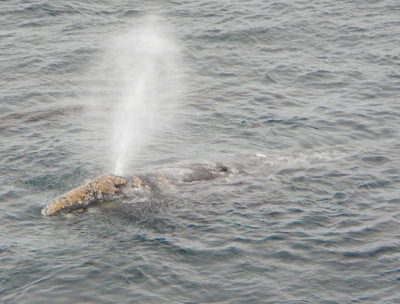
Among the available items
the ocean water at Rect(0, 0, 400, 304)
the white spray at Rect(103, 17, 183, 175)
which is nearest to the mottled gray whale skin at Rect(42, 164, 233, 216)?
the ocean water at Rect(0, 0, 400, 304)

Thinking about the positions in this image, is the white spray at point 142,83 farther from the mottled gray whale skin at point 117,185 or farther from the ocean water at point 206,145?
the mottled gray whale skin at point 117,185

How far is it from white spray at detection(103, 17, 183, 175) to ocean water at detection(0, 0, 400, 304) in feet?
0.37

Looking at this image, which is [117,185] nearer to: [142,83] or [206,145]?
[206,145]

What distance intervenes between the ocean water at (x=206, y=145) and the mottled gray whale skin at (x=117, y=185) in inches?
14.9

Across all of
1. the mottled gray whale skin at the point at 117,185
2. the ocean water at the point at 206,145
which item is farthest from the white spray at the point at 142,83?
the mottled gray whale skin at the point at 117,185

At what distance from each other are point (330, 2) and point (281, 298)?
28549 mm

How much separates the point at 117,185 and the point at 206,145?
19.0ft

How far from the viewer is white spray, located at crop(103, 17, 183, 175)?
25.0m

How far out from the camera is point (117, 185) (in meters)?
18.6

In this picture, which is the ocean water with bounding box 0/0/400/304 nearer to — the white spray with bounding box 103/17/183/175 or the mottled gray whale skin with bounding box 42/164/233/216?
the white spray with bounding box 103/17/183/175

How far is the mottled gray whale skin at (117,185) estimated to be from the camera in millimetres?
17859

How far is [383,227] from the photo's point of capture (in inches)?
704

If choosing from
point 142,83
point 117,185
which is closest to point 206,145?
point 117,185

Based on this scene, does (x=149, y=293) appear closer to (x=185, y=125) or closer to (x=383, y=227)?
(x=383, y=227)
